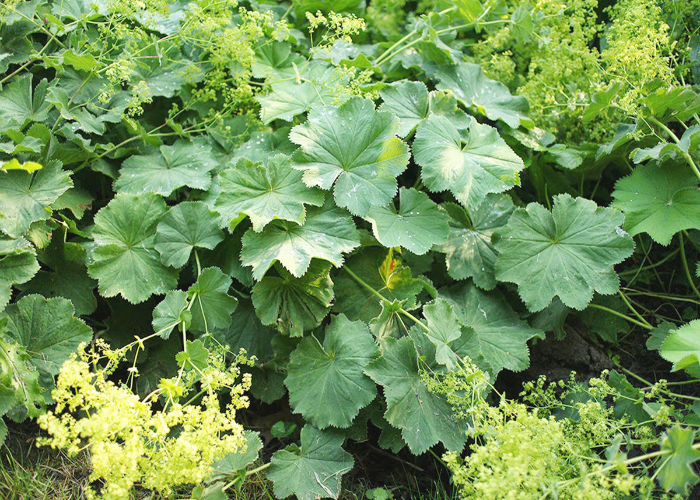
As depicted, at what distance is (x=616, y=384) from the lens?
6.97 feet

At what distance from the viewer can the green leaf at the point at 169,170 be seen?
243 centimetres

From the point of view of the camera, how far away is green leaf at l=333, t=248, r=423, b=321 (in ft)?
7.48

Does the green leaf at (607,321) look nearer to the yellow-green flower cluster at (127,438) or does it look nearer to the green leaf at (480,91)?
the green leaf at (480,91)

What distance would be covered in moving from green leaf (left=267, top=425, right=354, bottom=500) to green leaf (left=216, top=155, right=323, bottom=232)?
0.82 metres

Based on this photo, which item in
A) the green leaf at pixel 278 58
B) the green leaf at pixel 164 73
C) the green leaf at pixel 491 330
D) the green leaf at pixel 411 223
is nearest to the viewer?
the green leaf at pixel 491 330

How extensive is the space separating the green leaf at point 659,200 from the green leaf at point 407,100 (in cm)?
90

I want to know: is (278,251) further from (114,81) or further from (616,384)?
(616,384)

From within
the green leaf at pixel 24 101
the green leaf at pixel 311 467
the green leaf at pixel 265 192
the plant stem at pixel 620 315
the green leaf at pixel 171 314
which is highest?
the green leaf at pixel 24 101

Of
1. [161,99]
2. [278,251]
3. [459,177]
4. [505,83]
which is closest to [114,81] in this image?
[161,99]

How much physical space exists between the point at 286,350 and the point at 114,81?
1.35m

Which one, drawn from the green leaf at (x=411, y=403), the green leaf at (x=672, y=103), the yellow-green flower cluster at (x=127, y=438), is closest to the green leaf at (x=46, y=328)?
the yellow-green flower cluster at (x=127, y=438)

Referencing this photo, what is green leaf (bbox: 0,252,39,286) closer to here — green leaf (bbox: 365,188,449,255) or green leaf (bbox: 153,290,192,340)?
green leaf (bbox: 153,290,192,340)

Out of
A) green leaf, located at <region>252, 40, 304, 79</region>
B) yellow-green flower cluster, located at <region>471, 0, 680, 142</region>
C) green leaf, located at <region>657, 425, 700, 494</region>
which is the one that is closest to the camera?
green leaf, located at <region>657, 425, 700, 494</region>

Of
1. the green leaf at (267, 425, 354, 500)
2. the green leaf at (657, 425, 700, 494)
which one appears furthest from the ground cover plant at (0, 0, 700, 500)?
the green leaf at (657, 425, 700, 494)
